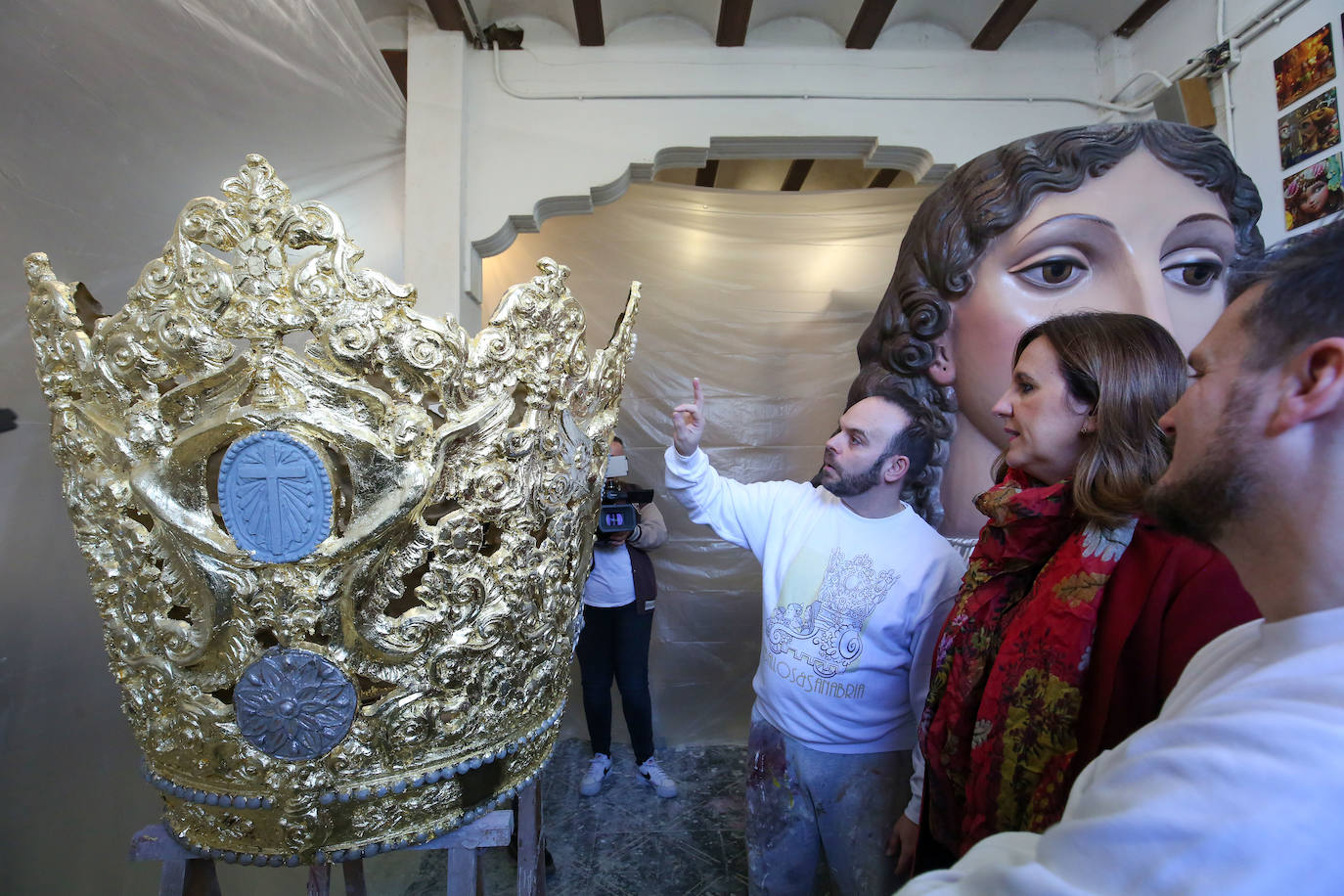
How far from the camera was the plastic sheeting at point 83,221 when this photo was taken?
921 mm

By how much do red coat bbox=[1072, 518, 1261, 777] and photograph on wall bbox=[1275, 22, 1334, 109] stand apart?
132 centimetres

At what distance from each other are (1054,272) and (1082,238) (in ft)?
0.26

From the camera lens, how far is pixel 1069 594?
651 mm

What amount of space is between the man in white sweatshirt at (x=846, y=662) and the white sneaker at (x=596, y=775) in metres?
0.91

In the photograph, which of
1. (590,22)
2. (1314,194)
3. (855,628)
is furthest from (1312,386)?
(590,22)

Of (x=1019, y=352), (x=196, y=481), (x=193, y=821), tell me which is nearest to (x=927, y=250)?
(x=1019, y=352)

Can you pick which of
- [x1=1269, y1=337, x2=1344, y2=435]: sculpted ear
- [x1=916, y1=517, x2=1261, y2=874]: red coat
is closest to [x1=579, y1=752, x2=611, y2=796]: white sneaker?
[x1=916, y1=517, x2=1261, y2=874]: red coat

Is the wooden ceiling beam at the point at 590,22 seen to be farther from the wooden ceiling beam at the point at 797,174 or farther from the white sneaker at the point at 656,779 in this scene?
the white sneaker at the point at 656,779

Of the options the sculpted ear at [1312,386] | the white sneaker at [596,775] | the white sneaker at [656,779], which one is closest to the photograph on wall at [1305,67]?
the sculpted ear at [1312,386]

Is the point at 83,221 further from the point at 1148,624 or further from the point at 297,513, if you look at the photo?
the point at 1148,624

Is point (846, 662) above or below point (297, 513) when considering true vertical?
below

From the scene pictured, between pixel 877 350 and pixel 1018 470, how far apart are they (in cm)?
87

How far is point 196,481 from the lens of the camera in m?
0.74

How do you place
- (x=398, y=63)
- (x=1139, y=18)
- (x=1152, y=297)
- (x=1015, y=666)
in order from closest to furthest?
1. (x=1015, y=666)
2. (x=1152, y=297)
3. (x=1139, y=18)
4. (x=398, y=63)
